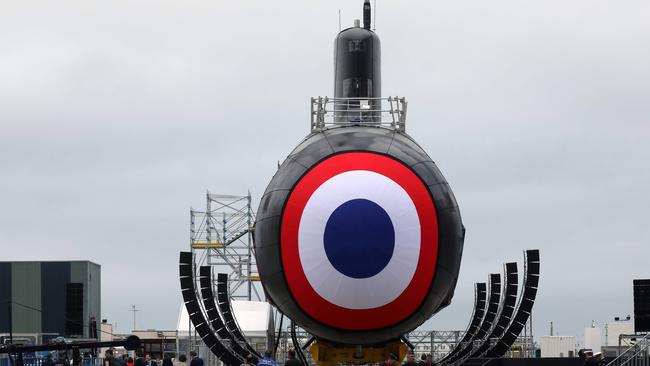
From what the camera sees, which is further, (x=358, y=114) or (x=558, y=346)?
(x=558, y=346)

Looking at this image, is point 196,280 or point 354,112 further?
point 196,280

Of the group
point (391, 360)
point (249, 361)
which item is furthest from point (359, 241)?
point (249, 361)

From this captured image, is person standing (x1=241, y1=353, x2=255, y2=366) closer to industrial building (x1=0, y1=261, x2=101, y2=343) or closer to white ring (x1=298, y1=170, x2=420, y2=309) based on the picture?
white ring (x1=298, y1=170, x2=420, y2=309)

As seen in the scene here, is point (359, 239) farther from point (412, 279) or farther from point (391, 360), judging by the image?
point (391, 360)

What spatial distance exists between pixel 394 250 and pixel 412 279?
44 centimetres

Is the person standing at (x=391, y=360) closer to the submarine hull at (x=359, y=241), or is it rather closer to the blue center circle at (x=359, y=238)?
the submarine hull at (x=359, y=241)

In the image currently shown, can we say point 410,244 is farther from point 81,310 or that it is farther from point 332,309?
point 81,310

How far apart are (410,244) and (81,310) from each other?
74.9 feet

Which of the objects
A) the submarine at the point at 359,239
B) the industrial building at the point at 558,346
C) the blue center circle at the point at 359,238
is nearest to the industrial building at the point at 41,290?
the industrial building at the point at 558,346

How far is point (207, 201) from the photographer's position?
179ft

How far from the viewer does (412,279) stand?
45.0ft

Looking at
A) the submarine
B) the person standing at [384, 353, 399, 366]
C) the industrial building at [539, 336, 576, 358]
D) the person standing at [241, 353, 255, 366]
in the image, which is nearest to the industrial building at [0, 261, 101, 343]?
the industrial building at [539, 336, 576, 358]

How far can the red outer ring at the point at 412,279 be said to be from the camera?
13781 mm

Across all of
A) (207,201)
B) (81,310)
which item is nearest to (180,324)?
(81,310)
